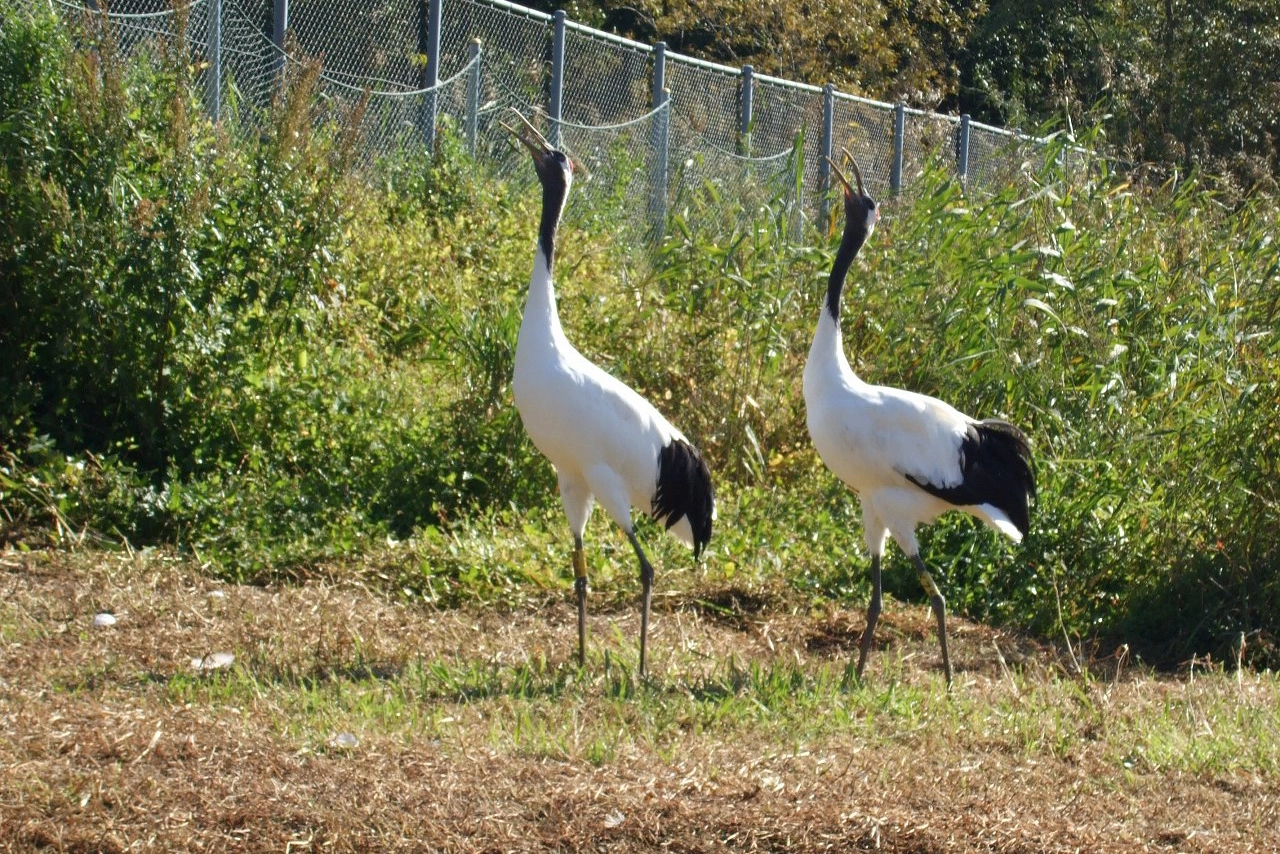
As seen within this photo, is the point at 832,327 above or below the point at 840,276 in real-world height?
below

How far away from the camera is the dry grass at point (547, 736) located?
3.85 meters

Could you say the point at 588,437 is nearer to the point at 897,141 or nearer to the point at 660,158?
the point at 660,158

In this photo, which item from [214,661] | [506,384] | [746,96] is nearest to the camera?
[214,661]

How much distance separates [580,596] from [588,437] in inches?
24.0

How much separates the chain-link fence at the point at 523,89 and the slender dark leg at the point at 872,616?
276 cm

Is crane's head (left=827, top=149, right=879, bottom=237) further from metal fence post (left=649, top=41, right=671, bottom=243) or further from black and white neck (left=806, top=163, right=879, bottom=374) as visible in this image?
metal fence post (left=649, top=41, right=671, bottom=243)

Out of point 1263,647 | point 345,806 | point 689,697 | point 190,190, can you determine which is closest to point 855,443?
point 689,697

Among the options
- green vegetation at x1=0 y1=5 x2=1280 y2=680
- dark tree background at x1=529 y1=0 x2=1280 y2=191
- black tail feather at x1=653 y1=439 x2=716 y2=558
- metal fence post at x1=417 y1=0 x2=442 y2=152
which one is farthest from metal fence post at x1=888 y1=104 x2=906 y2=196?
black tail feather at x1=653 y1=439 x2=716 y2=558

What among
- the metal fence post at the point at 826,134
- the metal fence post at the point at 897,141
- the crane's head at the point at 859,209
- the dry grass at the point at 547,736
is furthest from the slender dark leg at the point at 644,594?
the metal fence post at the point at 897,141

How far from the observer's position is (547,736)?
447cm

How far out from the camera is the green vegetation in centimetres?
673

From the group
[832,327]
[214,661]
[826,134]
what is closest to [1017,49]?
[826,134]

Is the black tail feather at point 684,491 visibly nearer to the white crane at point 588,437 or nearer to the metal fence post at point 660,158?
the white crane at point 588,437

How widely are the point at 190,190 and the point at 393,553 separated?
6.28 feet
